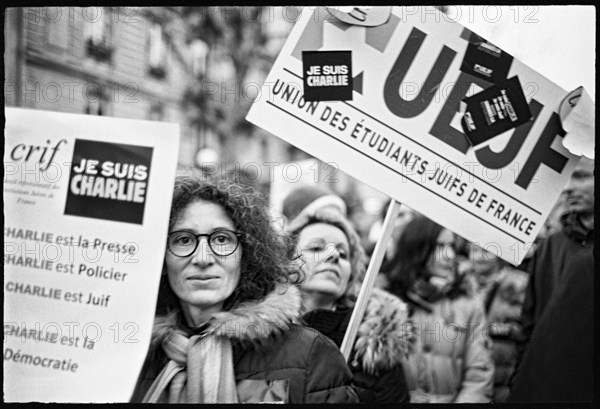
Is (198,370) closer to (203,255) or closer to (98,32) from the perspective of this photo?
(203,255)

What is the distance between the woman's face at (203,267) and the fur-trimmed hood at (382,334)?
23.4 inches

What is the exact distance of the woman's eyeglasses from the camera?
124 inches

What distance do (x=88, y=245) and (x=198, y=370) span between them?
0.69 metres

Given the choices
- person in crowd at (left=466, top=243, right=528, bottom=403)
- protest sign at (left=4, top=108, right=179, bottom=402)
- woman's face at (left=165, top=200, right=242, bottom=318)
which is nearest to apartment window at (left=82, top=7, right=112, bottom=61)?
protest sign at (left=4, top=108, right=179, bottom=402)

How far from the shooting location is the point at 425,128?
326 centimetres

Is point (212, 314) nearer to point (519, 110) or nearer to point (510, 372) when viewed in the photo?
point (510, 372)

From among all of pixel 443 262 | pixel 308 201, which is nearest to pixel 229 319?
pixel 308 201

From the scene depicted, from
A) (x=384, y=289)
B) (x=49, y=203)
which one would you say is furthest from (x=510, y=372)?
(x=49, y=203)

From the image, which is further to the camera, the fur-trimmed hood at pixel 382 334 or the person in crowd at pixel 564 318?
the person in crowd at pixel 564 318

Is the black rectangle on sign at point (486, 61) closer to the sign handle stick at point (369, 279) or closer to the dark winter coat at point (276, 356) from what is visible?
the sign handle stick at point (369, 279)

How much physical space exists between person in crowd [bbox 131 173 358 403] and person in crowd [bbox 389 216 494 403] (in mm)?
369

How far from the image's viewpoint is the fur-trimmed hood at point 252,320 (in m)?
3.08

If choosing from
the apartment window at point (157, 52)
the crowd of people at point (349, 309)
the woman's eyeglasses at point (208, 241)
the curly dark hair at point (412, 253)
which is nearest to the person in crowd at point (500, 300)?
the crowd of people at point (349, 309)

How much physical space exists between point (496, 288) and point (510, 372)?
39 centimetres
